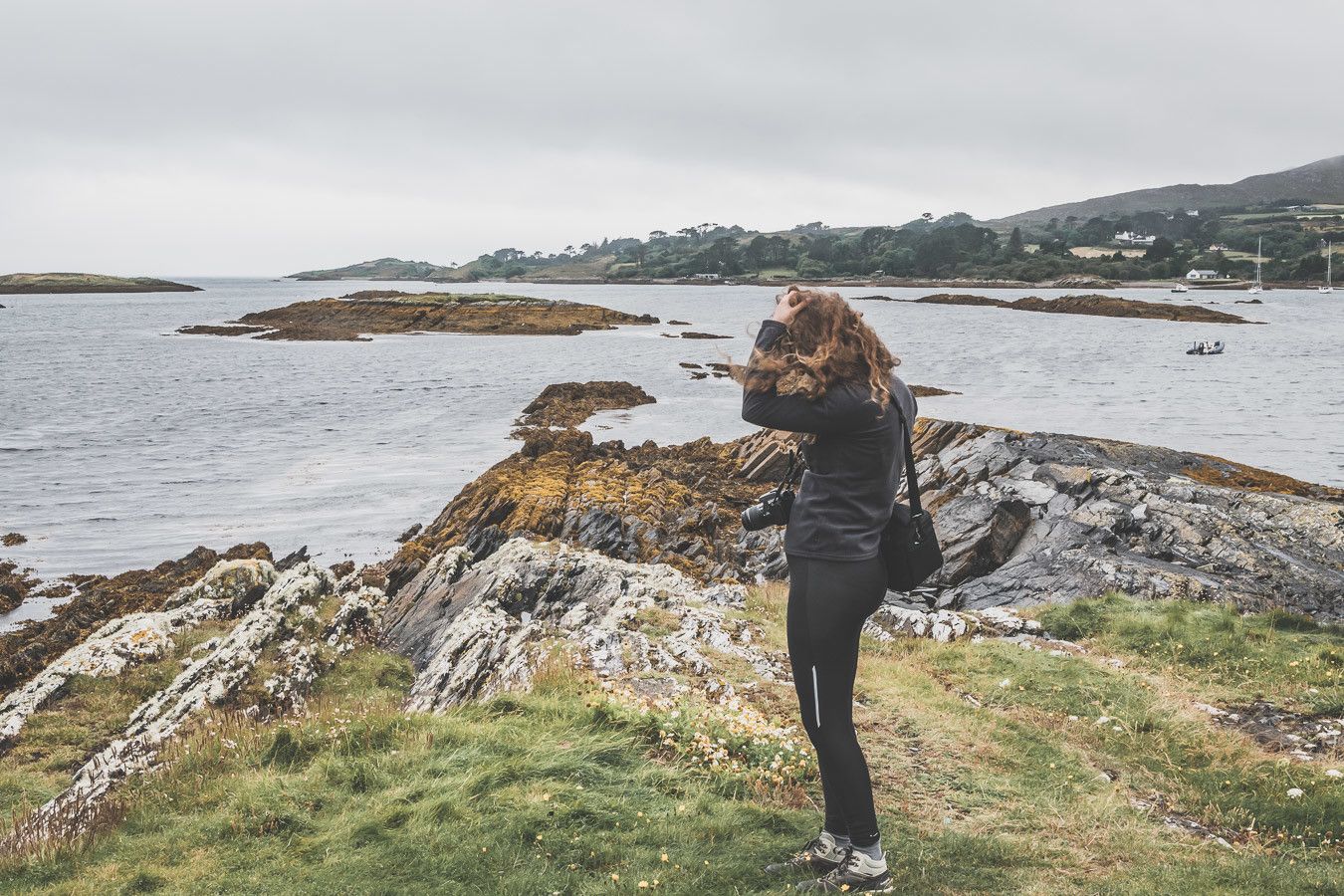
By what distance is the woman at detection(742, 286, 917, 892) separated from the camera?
13.6ft

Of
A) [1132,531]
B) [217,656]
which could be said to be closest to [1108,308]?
[1132,531]

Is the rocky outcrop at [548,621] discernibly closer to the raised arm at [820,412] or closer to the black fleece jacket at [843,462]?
the black fleece jacket at [843,462]

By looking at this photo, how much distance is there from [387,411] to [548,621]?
3307cm

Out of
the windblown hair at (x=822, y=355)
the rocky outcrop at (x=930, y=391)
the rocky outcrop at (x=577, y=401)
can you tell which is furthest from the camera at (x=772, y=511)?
the rocky outcrop at (x=930, y=391)

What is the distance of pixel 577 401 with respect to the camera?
→ 41281 millimetres

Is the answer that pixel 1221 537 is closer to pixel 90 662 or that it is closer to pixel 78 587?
pixel 90 662

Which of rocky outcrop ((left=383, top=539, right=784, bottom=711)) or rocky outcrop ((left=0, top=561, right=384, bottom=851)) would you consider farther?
rocky outcrop ((left=383, top=539, right=784, bottom=711))

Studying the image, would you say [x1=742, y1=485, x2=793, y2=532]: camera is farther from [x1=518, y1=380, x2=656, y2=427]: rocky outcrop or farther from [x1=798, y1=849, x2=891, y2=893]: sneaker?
[x1=518, y1=380, x2=656, y2=427]: rocky outcrop

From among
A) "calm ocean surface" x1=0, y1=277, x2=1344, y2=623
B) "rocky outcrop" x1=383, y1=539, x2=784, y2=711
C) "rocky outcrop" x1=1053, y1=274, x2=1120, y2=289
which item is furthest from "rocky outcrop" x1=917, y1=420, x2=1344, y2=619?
"rocky outcrop" x1=1053, y1=274, x2=1120, y2=289

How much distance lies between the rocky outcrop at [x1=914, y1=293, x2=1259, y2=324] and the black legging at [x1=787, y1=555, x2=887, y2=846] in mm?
109860

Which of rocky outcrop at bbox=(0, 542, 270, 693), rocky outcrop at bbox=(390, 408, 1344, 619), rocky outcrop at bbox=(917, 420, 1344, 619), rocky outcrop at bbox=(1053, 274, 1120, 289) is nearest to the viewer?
rocky outcrop at bbox=(917, 420, 1344, 619)

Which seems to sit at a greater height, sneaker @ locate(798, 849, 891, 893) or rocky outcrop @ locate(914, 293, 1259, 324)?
rocky outcrop @ locate(914, 293, 1259, 324)

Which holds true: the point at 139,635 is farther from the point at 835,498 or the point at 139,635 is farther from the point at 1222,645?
the point at 1222,645

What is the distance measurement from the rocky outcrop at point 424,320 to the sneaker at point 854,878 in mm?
90082
